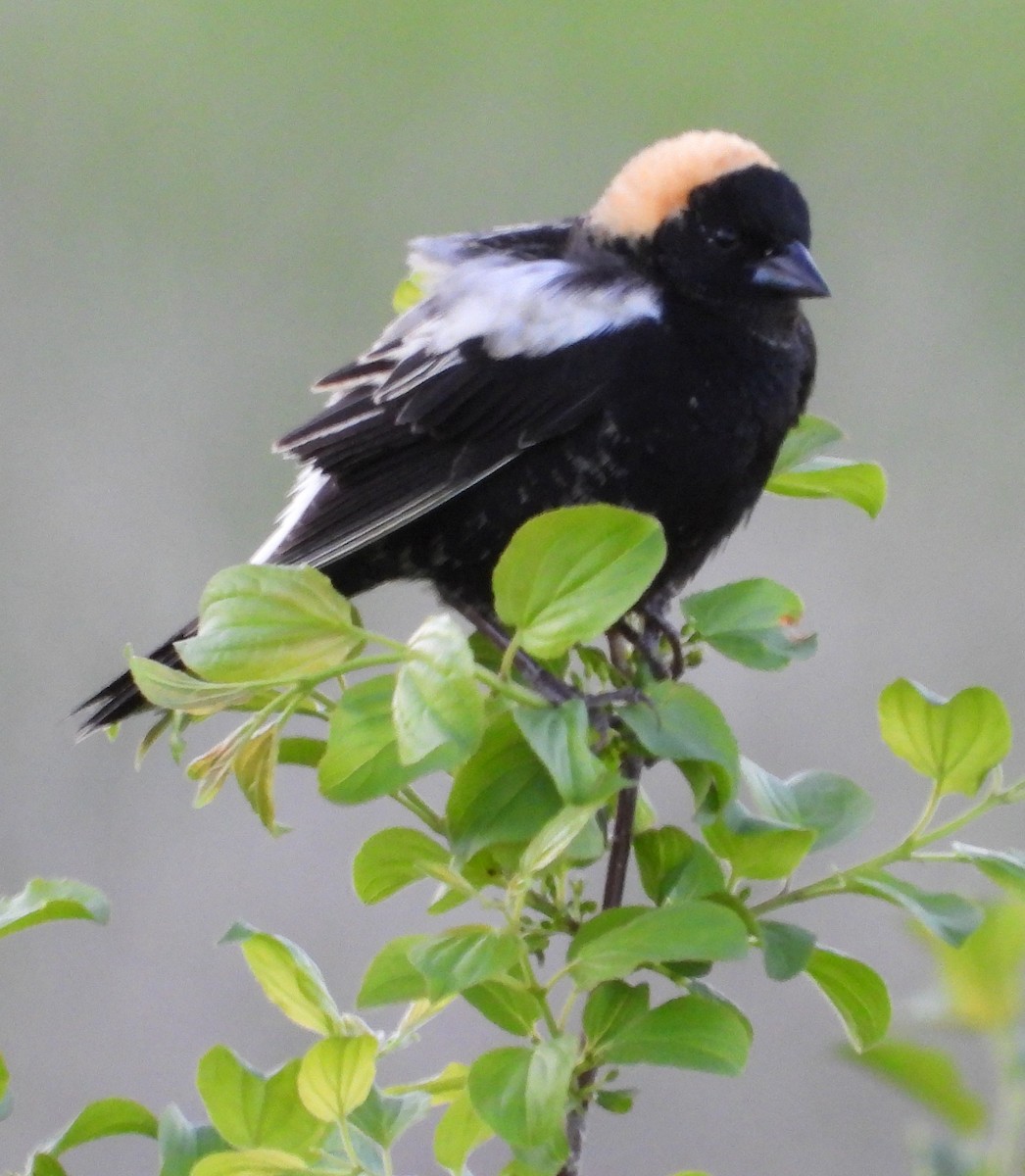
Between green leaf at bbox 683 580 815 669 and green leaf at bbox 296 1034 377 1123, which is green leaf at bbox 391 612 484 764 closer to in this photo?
green leaf at bbox 296 1034 377 1123

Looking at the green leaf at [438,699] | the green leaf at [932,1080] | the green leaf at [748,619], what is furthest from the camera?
the green leaf at [748,619]

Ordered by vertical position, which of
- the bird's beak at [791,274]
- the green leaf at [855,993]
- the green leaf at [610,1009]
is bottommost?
the green leaf at [855,993]

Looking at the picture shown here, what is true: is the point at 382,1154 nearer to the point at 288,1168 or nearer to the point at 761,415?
the point at 288,1168

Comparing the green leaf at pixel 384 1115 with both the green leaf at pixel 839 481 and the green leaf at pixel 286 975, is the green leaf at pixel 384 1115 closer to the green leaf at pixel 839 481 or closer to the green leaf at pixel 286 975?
the green leaf at pixel 286 975

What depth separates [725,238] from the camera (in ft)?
5.02

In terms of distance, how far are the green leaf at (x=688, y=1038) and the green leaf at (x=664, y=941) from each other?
0.13ft

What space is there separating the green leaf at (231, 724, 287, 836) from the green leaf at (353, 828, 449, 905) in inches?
1.9

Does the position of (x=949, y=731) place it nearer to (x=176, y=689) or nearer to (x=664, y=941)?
(x=664, y=941)

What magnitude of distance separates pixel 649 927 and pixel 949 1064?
0.24m

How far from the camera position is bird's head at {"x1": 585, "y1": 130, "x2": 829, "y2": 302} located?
151cm

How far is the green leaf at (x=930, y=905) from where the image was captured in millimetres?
673

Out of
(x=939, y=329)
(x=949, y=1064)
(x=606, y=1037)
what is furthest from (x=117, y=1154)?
(x=949, y=1064)

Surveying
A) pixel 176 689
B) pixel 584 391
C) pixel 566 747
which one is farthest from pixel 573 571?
pixel 584 391

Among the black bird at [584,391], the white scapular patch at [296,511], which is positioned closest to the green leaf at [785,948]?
the black bird at [584,391]
